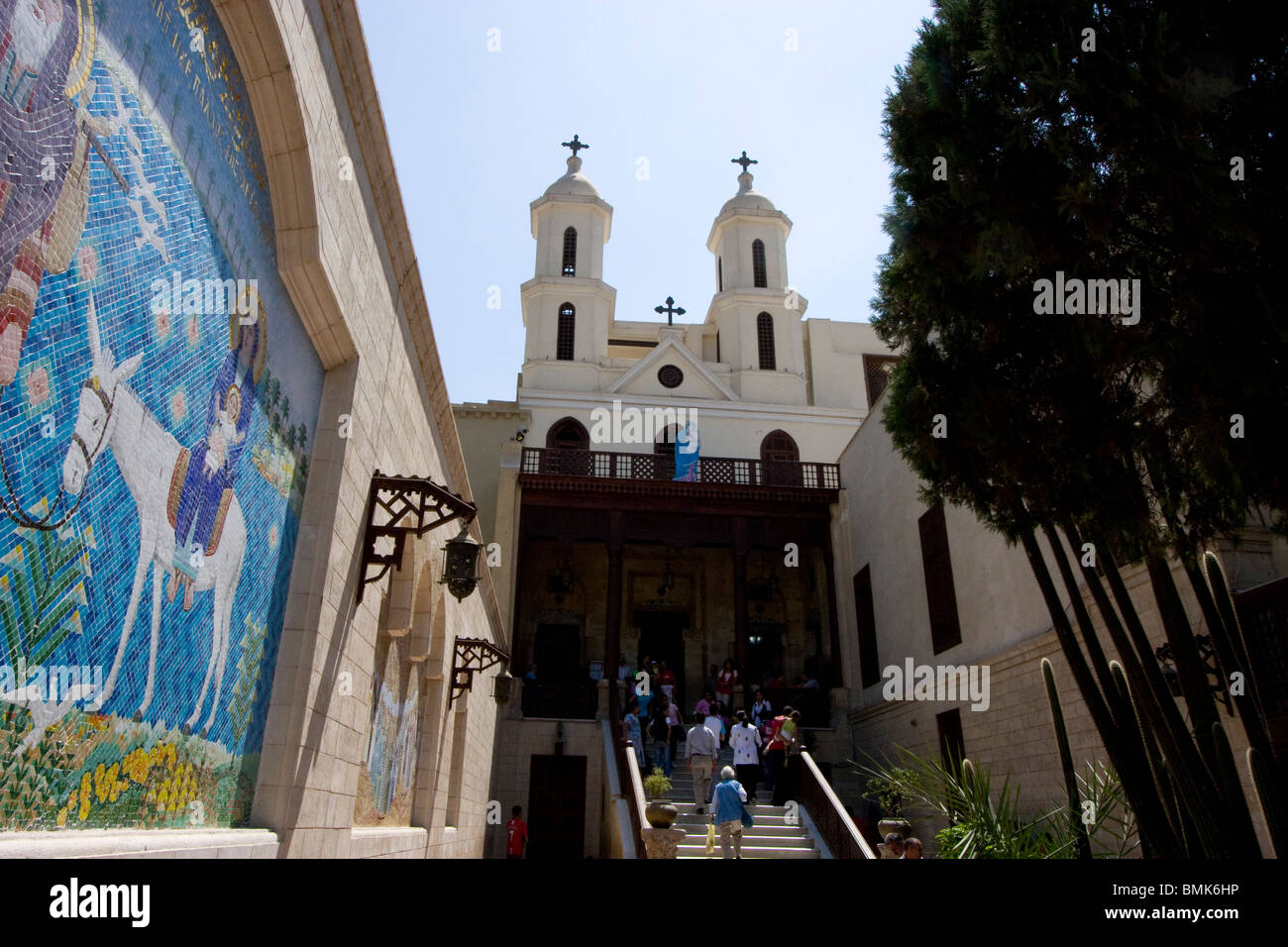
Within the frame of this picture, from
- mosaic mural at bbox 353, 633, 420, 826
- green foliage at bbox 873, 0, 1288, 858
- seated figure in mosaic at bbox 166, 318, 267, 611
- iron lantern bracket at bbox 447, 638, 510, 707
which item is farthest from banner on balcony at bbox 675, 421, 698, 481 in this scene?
seated figure in mosaic at bbox 166, 318, 267, 611

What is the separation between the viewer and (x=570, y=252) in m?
27.2

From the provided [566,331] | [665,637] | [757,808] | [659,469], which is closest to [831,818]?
[757,808]

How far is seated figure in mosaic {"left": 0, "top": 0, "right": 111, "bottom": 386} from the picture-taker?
2.32m

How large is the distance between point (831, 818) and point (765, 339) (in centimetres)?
1786

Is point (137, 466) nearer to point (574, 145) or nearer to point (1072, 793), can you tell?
point (1072, 793)

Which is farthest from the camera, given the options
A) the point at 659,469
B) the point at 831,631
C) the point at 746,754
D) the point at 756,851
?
the point at 659,469

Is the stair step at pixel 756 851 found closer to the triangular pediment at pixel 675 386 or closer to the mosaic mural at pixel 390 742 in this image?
the mosaic mural at pixel 390 742

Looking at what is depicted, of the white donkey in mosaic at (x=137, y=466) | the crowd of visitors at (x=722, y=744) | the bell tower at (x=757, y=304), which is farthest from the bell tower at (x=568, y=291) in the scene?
the white donkey in mosaic at (x=137, y=466)

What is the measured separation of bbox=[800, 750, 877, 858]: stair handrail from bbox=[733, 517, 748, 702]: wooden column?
210 inches

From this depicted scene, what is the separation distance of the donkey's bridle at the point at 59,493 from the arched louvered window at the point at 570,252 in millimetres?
24773

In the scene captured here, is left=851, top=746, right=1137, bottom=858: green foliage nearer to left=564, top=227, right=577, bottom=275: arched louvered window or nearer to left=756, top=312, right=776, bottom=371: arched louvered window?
left=756, top=312, right=776, bottom=371: arched louvered window
